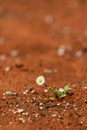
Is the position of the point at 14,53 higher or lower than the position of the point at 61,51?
higher

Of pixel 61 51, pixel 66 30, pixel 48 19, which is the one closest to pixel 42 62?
pixel 61 51

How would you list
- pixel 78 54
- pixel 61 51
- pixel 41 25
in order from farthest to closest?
pixel 41 25 < pixel 61 51 < pixel 78 54

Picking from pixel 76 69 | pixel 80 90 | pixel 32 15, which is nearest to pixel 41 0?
pixel 32 15

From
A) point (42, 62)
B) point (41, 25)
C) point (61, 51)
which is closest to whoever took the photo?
point (42, 62)

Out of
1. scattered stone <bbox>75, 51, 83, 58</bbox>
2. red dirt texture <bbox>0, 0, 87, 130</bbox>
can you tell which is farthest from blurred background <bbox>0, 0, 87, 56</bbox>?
scattered stone <bbox>75, 51, 83, 58</bbox>

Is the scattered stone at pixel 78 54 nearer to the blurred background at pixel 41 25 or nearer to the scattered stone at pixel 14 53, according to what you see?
the blurred background at pixel 41 25

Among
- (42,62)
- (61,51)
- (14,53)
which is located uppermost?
(14,53)

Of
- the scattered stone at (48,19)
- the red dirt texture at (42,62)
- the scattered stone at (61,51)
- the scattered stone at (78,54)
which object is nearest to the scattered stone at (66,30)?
the red dirt texture at (42,62)

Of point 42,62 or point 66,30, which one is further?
point 66,30

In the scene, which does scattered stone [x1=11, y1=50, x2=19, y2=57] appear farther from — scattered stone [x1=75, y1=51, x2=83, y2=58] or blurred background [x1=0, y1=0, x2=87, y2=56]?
scattered stone [x1=75, y1=51, x2=83, y2=58]

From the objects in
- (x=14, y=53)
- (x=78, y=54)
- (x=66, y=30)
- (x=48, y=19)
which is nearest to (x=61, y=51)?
(x=78, y=54)

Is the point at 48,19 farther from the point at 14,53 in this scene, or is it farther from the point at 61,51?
the point at 61,51
